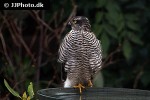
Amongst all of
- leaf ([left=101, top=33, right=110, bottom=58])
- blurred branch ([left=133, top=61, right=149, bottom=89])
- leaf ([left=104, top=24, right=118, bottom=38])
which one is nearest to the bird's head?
leaf ([left=101, top=33, right=110, bottom=58])

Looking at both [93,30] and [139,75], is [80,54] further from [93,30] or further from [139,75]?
[139,75]

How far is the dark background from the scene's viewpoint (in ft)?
15.8

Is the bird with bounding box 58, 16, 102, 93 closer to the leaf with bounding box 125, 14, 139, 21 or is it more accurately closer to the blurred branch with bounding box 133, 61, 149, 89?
the leaf with bounding box 125, 14, 139, 21

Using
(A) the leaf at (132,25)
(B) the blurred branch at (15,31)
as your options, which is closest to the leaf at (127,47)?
(A) the leaf at (132,25)

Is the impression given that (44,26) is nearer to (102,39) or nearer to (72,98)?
(102,39)

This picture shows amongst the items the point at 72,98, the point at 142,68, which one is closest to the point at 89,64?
the point at 72,98

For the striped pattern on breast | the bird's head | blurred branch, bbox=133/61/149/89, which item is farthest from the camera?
blurred branch, bbox=133/61/149/89

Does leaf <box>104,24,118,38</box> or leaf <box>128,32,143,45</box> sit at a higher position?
leaf <box>104,24,118,38</box>

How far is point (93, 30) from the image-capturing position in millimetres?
4891

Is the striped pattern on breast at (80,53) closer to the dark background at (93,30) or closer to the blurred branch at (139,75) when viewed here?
the dark background at (93,30)

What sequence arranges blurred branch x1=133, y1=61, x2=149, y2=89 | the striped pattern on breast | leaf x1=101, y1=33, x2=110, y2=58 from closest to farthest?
the striped pattern on breast, leaf x1=101, y1=33, x2=110, y2=58, blurred branch x1=133, y1=61, x2=149, y2=89

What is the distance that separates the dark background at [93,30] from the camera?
4.80 meters

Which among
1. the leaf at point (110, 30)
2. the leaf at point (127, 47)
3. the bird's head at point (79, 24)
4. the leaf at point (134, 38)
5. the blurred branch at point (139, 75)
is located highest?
the bird's head at point (79, 24)

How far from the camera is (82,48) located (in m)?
3.76
